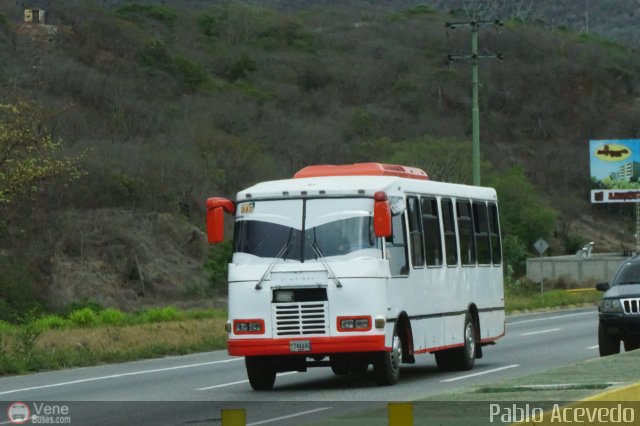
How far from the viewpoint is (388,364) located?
808 inches

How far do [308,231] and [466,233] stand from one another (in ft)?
15.9

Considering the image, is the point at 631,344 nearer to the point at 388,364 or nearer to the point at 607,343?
the point at 607,343

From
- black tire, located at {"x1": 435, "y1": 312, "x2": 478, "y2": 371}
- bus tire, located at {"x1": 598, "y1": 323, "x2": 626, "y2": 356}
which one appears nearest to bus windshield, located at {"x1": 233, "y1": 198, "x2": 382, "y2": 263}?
black tire, located at {"x1": 435, "y1": 312, "x2": 478, "y2": 371}

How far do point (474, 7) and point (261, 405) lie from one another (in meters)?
41.3

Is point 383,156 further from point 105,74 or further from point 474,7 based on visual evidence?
point 474,7

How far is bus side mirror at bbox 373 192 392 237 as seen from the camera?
66.0 ft

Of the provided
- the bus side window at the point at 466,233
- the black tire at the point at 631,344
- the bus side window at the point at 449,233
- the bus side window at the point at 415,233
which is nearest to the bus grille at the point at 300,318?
the bus side window at the point at 415,233

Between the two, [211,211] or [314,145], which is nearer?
[211,211]

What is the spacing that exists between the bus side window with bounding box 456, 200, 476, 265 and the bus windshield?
3991mm

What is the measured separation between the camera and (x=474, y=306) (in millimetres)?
24891

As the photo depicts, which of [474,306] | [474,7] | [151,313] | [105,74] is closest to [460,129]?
[105,74]

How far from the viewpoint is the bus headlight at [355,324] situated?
65.9ft

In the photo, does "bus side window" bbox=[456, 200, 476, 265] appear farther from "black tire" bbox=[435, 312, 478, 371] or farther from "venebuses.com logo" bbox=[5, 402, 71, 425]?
"venebuses.com logo" bbox=[5, 402, 71, 425]

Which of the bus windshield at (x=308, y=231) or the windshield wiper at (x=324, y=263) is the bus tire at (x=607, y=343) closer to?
the bus windshield at (x=308, y=231)
